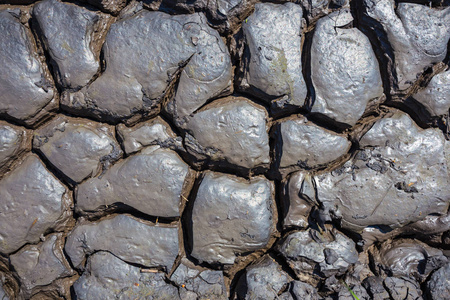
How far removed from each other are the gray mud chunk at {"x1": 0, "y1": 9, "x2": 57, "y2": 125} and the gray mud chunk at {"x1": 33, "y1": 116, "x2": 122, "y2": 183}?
0.49 ft

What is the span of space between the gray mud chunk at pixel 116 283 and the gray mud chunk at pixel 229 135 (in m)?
0.71

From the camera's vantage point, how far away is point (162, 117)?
207cm

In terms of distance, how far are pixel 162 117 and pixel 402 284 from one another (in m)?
1.64

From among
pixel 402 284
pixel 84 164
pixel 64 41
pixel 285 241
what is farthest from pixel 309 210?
pixel 64 41

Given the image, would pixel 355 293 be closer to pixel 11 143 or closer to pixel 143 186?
pixel 143 186

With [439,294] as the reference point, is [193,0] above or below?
above

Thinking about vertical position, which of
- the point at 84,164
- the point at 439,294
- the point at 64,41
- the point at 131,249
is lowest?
the point at 439,294

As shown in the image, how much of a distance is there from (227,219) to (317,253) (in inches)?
21.0

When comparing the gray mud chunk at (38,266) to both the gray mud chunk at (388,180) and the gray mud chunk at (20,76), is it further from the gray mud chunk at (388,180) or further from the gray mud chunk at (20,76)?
the gray mud chunk at (388,180)

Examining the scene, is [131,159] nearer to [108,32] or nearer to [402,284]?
[108,32]

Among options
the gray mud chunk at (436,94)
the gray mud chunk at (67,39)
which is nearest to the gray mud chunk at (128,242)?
the gray mud chunk at (67,39)

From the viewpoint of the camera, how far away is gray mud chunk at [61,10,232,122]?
6.49 feet

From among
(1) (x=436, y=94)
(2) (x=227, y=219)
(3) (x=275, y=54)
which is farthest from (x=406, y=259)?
(3) (x=275, y=54)

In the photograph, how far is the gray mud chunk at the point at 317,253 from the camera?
6.57 feet
